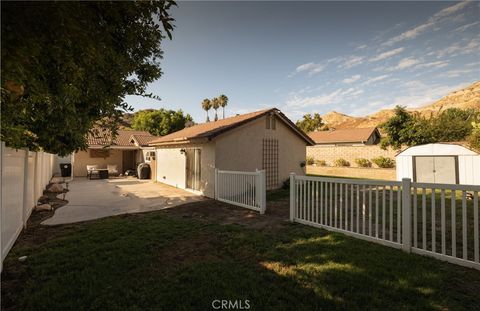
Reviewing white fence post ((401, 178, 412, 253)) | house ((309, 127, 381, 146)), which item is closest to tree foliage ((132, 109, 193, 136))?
house ((309, 127, 381, 146))

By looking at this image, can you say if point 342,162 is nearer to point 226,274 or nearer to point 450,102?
point 226,274

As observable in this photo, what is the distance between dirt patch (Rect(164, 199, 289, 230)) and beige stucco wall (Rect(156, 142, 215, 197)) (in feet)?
4.87

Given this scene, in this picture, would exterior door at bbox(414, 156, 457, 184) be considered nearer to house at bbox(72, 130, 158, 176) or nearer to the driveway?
the driveway

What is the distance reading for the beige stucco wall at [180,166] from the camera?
35.6 feet

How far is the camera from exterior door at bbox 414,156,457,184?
42.9 ft

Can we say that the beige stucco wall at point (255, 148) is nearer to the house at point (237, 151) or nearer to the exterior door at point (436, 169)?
the house at point (237, 151)

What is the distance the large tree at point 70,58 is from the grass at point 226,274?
2.31 m

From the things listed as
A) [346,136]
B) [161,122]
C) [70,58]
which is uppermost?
[161,122]

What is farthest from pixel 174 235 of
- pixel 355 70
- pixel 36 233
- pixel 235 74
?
pixel 355 70

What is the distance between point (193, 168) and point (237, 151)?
269 centimetres

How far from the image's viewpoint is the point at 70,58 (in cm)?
269

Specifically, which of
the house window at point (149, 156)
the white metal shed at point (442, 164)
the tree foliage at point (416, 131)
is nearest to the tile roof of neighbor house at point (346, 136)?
the tree foliage at point (416, 131)

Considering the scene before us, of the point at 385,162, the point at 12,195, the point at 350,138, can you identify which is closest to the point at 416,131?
the point at 385,162

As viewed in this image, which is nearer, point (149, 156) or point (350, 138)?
point (149, 156)
